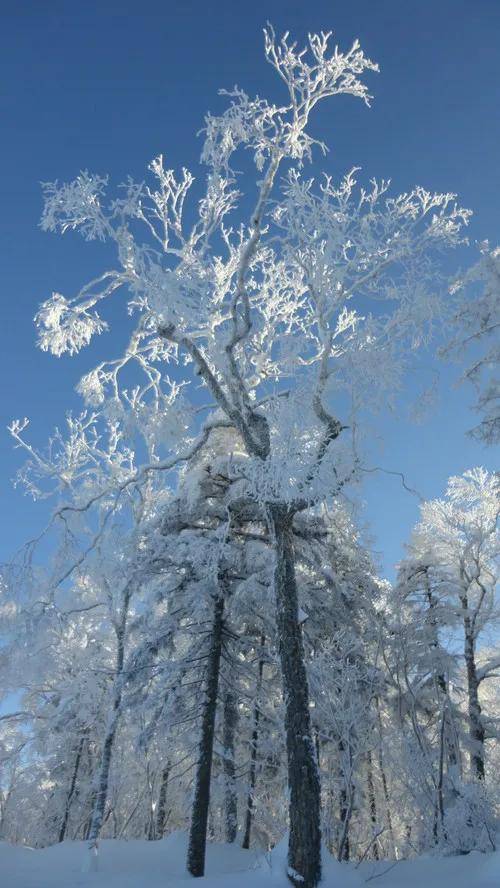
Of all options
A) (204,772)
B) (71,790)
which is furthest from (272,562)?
(71,790)

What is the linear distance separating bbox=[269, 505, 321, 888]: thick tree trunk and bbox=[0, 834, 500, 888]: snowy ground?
11.7 inches

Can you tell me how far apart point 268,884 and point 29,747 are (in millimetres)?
12336

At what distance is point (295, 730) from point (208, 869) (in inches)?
260

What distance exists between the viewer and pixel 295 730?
7.48 meters

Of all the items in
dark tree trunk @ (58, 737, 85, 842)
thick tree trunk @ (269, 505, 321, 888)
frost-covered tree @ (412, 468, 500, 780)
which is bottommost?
dark tree trunk @ (58, 737, 85, 842)

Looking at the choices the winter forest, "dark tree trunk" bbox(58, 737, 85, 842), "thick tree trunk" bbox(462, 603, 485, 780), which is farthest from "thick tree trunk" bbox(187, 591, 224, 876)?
"dark tree trunk" bbox(58, 737, 85, 842)

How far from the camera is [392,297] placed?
9.90m

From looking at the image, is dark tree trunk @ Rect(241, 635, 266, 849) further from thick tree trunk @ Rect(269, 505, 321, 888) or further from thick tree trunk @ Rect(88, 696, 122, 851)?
thick tree trunk @ Rect(269, 505, 321, 888)

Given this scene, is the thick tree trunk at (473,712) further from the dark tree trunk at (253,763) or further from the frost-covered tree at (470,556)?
the dark tree trunk at (253,763)

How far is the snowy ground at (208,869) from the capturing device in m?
6.43

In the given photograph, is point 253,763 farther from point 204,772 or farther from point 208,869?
point 204,772

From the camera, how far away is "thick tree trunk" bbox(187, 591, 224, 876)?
33.6 ft

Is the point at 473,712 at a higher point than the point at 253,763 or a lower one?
higher

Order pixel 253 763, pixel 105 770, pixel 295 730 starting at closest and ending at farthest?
pixel 295 730 < pixel 105 770 < pixel 253 763
